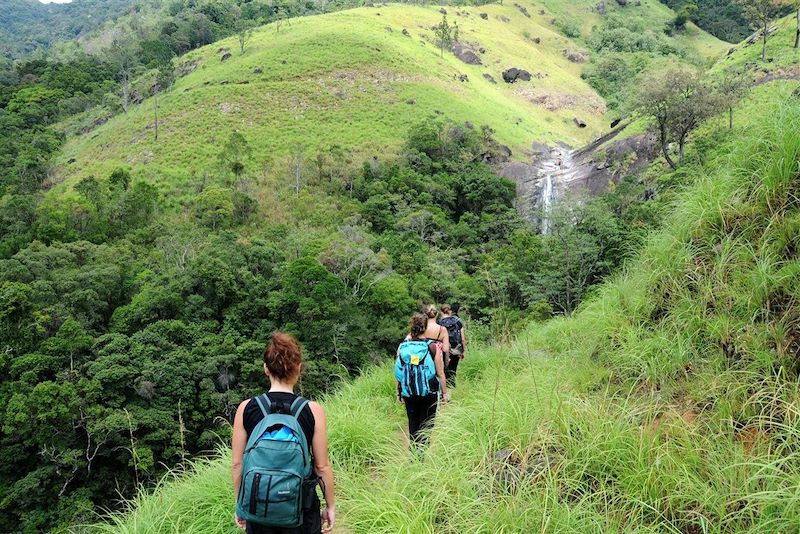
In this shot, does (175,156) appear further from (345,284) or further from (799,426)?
(799,426)

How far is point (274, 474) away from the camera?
212cm

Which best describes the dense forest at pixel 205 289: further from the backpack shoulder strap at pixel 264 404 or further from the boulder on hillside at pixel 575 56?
the boulder on hillside at pixel 575 56

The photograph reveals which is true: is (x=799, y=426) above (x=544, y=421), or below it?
above

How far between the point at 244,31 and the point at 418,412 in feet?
261

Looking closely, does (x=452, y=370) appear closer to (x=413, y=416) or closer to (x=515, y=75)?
(x=413, y=416)

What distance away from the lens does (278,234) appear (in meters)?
32.1

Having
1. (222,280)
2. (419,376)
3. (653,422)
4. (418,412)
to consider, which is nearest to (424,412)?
(418,412)

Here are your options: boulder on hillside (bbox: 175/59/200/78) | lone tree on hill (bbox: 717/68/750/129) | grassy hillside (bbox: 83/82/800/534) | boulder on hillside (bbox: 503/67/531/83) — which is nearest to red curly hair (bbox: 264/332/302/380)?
grassy hillside (bbox: 83/82/800/534)

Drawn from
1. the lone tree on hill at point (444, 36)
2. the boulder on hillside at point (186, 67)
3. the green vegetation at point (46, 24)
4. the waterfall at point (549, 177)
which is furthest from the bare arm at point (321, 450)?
the green vegetation at point (46, 24)

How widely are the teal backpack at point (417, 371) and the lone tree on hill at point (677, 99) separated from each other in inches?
1039

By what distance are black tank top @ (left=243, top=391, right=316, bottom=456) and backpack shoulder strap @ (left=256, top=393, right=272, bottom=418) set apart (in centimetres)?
2

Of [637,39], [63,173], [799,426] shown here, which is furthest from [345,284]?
[637,39]

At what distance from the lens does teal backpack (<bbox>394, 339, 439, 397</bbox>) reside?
3.89 metres

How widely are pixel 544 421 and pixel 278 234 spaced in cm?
3060
